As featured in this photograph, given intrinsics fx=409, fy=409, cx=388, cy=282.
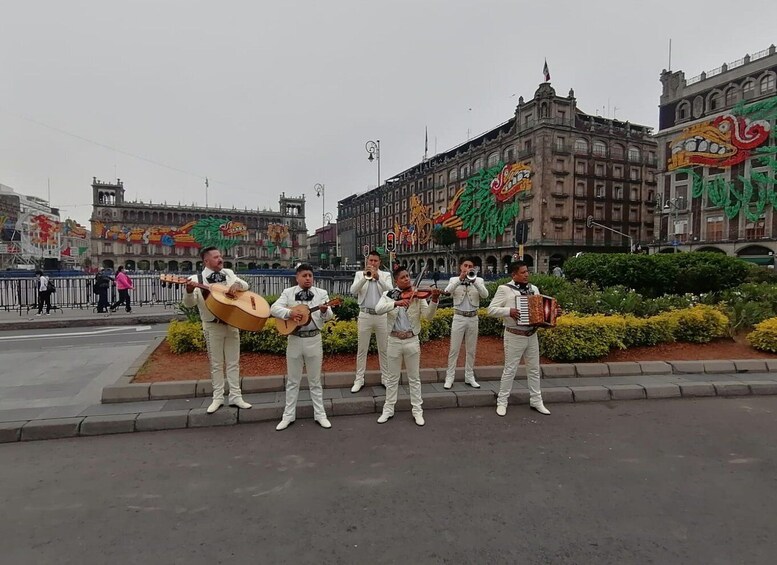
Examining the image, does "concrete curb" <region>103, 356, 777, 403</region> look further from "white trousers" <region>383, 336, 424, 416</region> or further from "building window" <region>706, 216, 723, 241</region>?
"building window" <region>706, 216, 723, 241</region>

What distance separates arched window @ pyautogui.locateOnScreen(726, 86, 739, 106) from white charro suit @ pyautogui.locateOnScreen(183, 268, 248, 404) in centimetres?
5432

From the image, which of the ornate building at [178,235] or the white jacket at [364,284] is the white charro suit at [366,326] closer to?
the white jacket at [364,284]

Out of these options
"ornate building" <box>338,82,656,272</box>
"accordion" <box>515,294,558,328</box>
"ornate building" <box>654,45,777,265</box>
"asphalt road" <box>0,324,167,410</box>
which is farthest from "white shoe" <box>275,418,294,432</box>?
"ornate building" <box>654,45,777,265</box>

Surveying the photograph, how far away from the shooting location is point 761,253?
38594mm

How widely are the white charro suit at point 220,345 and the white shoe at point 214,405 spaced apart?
0.18 ft

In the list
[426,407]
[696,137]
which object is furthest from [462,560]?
[696,137]

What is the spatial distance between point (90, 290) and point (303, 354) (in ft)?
60.9

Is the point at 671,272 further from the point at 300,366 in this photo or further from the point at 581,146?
the point at 581,146

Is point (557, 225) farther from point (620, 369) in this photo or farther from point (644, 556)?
point (644, 556)

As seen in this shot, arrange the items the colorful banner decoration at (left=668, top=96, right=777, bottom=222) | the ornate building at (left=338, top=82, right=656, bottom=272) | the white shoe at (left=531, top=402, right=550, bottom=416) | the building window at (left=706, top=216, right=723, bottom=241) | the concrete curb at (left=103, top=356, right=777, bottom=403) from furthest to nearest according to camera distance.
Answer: the ornate building at (left=338, top=82, right=656, bottom=272), the building window at (left=706, top=216, right=723, bottom=241), the colorful banner decoration at (left=668, top=96, right=777, bottom=222), the concrete curb at (left=103, top=356, right=777, bottom=403), the white shoe at (left=531, top=402, right=550, bottom=416)

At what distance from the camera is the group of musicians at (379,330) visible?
16.7 ft

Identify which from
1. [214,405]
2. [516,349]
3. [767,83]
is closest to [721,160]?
[767,83]

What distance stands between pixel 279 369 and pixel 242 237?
9948 cm

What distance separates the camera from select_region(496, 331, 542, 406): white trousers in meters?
5.65
